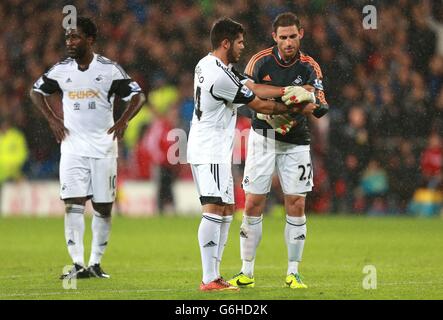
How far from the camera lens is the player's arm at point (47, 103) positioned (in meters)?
10.8

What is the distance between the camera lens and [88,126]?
427 inches

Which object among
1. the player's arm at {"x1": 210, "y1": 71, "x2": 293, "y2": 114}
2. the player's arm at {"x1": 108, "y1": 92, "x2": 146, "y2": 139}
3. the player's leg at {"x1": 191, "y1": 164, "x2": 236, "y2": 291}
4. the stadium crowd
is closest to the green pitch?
the player's leg at {"x1": 191, "y1": 164, "x2": 236, "y2": 291}

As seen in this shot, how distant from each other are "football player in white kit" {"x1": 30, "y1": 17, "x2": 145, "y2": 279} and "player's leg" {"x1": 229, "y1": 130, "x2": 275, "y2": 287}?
65.5 inches

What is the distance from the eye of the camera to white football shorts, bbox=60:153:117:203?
35.0ft

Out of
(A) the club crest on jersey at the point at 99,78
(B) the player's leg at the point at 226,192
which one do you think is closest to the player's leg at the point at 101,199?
(A) the club crest on jersey at the point at 99,78

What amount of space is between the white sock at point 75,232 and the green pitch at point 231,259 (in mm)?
327

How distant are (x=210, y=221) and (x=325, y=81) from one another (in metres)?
11.9

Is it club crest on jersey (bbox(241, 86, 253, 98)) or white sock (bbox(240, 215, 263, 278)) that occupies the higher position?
club crest on jersey (bbox(241, 86, 253, 98))

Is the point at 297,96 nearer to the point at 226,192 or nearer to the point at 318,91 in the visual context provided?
the point at 318,91

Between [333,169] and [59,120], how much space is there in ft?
33.9

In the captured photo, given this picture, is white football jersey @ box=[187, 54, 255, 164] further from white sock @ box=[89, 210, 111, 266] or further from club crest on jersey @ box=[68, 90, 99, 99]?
white sock @ box=[89, 210, 111, 266]

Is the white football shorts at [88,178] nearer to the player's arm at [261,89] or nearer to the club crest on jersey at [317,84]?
the player's arm at [261,89]

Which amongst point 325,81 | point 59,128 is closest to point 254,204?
point 59,128
